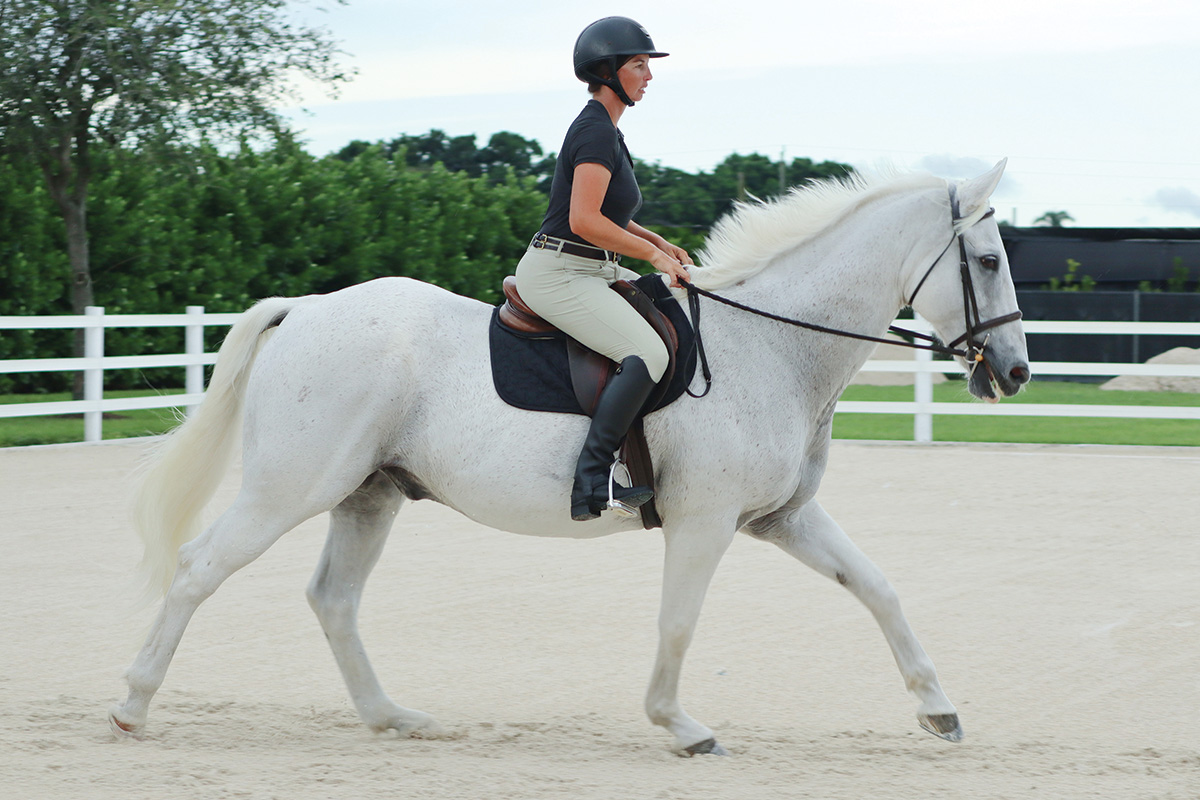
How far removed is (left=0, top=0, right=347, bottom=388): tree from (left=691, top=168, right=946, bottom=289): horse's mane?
12246mm

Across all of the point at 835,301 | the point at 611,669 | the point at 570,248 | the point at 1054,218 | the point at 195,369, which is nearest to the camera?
the point at 570,248

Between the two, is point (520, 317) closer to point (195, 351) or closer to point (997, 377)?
point (997, 377)

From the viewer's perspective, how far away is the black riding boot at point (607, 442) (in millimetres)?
3939

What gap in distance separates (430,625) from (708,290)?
241 centimetres

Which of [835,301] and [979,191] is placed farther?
Result: [835,301]

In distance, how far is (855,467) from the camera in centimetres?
1175

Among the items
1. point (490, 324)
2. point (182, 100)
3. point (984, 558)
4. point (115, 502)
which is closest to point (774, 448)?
point (490, 324)

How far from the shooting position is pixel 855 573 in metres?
4.40

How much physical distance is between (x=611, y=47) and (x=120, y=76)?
40.9ft

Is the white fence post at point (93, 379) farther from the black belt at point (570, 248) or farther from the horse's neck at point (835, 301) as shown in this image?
the horse's neck at point (835, 301)

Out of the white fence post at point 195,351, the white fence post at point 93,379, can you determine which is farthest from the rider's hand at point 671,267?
the white fence post at point 195,351

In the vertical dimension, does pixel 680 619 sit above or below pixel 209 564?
below

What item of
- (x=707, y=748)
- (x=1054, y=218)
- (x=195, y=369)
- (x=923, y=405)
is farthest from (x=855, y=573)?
(x=1054, y=218)

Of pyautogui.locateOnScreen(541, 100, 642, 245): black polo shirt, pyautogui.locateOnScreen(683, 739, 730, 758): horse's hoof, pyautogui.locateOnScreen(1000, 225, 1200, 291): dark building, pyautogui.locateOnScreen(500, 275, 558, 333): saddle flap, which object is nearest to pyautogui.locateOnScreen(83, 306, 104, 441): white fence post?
pyautogui.locateOnScreen(500, 275, 558, 333): saddle flap
